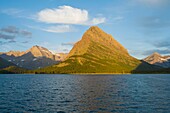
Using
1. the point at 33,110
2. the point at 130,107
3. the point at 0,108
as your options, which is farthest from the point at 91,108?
the point at 0,108

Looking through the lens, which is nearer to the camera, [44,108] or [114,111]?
[114,111]

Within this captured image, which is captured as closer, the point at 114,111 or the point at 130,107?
the point at 114,111

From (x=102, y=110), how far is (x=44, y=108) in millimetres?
18641

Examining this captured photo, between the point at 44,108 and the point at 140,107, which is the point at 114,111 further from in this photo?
the point at 44,108

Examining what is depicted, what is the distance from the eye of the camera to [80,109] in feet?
233

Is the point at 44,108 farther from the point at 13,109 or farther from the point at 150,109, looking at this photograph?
the point at 150,109

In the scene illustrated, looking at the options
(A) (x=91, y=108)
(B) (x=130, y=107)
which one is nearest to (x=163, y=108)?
(B) (x=130, y=107)

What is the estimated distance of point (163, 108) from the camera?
235 feet

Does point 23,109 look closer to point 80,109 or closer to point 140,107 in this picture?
point 80,109

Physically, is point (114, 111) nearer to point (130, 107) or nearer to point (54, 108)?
point (130, 107)

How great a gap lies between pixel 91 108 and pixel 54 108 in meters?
11.8

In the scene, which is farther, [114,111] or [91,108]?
[91,108]

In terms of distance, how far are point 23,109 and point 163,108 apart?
143 feet

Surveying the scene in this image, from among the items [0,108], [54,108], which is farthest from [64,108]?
[0,108]
